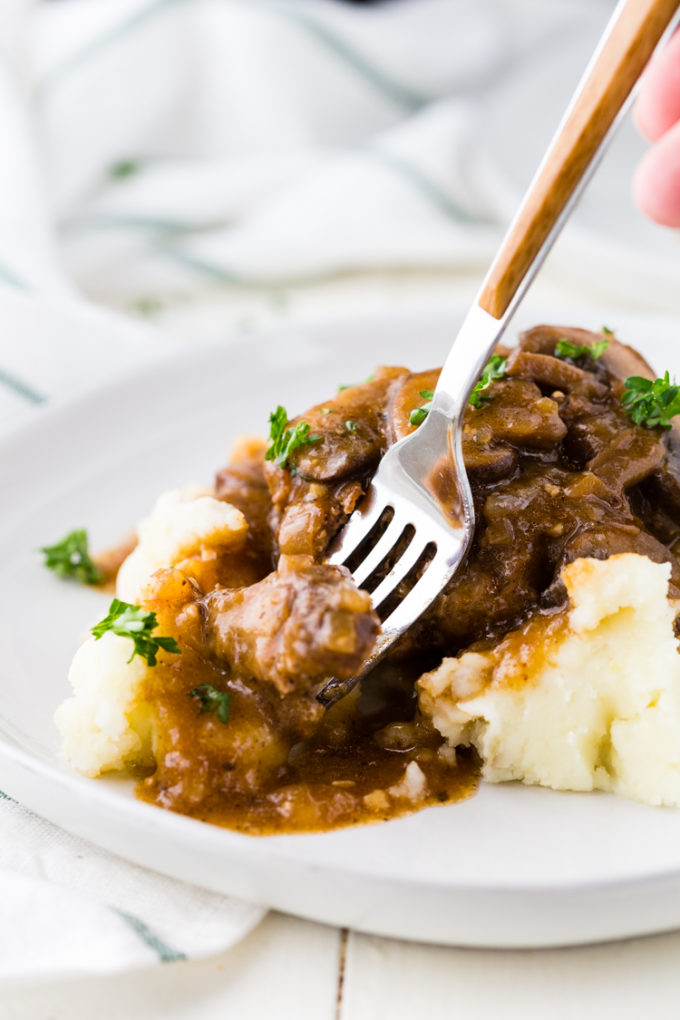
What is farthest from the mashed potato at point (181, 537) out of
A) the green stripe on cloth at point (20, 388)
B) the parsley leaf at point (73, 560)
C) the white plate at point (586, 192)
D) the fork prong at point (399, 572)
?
the white plate at point (586, 192)

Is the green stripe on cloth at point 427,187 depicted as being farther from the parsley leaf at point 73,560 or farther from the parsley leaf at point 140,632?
the parsley leaf at point 140,632

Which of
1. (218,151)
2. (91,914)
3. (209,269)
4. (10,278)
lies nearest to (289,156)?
(218,151)

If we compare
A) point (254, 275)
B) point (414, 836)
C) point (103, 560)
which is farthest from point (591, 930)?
point (254, 275)

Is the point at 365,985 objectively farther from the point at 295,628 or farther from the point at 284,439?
the point at 284,439

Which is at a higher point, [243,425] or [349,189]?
[349,189]

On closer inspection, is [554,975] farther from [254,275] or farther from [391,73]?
[391,73]

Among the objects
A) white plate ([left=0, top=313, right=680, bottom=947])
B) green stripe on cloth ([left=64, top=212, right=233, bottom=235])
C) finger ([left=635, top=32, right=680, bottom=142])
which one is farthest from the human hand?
green stripe on cloth ([left=64, top=212, right=233, bottom=235])

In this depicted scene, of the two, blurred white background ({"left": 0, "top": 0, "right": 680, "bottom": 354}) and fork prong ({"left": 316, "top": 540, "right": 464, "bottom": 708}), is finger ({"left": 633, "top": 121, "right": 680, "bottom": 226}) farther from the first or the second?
blurred white background ({"left": 0, "top": 0, "right": 680, "bottom": 354})
